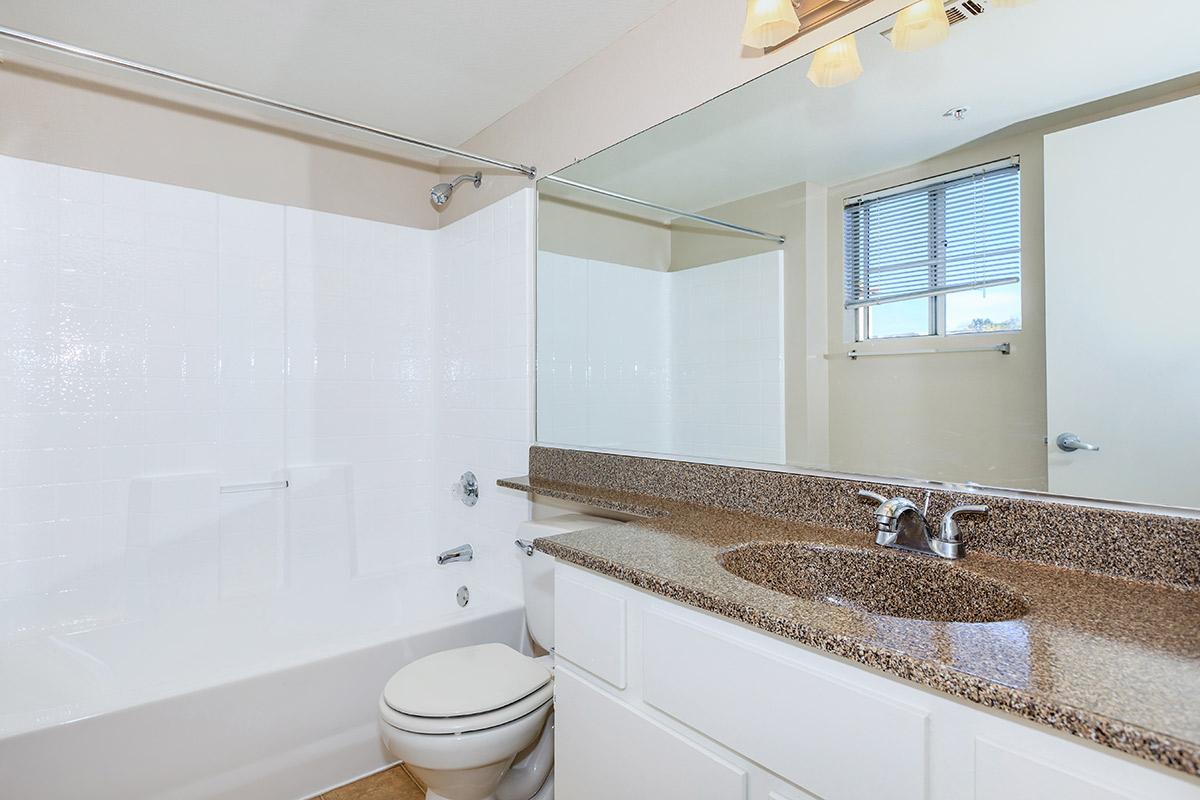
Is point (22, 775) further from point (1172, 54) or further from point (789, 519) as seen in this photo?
point (1172, 54)

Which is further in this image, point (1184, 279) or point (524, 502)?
point (524, 502)

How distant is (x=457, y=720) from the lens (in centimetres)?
150

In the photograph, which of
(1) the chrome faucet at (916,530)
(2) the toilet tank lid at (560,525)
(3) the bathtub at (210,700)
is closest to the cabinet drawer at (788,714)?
(1) the chrome faucet at (916,530)

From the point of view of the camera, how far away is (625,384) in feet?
7.22

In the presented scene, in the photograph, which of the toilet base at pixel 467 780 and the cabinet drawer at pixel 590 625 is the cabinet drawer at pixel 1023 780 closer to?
the cabinet drawer at pixel 590 625

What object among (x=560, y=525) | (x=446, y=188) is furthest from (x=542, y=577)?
(x=446, y=188)

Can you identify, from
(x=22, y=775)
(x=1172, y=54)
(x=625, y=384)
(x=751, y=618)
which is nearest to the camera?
(x=751, y=618)

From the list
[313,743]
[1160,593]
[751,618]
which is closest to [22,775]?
[313,743]

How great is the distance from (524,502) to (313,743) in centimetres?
105

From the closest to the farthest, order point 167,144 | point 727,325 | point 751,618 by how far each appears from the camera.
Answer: point 751,618 → point 727,325 → point 167,144

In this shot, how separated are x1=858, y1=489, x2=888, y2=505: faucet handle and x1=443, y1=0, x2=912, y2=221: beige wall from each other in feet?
3.42

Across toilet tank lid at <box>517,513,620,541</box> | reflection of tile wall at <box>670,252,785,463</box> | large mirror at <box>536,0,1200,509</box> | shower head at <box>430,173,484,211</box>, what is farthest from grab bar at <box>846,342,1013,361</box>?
shower head at <box>430,173,484,211</box>

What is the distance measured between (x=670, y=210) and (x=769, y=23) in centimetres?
62

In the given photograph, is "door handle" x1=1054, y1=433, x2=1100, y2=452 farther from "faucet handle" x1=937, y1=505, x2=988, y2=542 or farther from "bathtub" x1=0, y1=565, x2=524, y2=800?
"bathtub" x1=0, y1=565, x2=524, y2=800
